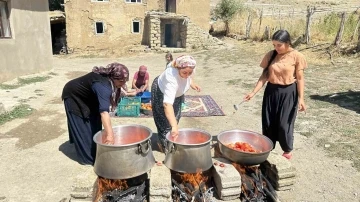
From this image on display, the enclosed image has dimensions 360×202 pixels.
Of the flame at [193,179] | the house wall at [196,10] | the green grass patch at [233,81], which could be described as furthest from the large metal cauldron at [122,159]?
the house wall at [196,10]

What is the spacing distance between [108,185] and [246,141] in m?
1.68

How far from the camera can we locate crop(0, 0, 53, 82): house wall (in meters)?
8.64

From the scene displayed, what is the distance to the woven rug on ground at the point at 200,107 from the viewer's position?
6043mm

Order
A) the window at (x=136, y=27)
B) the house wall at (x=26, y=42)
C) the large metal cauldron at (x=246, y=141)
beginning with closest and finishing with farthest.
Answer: the large metal cauldron at (x=246, y=141)
the house wall at (x=26, y=42)
the window at (x=136, y=27)

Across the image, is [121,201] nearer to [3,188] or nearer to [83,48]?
[3,188]

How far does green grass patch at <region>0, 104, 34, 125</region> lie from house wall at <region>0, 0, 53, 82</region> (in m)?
3.05

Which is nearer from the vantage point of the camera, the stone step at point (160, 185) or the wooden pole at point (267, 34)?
the stone step at point (160, 185)

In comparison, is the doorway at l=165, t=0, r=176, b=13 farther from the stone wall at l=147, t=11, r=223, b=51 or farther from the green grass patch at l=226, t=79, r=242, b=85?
the green grass patch at l=226, t=79, r=242, b=85

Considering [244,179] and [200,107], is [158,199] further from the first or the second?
[200,107]

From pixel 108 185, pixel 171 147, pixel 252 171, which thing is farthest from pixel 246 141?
pixel 108 185

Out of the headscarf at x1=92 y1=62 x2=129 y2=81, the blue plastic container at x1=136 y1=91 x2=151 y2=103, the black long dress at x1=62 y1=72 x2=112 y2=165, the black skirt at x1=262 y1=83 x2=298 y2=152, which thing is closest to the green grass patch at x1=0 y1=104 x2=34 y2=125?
the blue plastic container at x1=136 y1=91 x2=151 y2=103

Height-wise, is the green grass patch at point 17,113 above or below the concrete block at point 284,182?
above

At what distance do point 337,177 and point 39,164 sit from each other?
4040 millimetres

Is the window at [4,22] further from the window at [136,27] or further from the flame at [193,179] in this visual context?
the window at [136,27]
